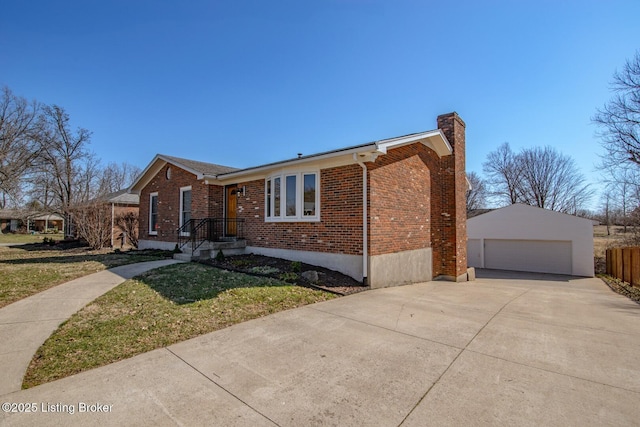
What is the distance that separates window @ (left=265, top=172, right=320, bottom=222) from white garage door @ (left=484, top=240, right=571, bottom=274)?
15.7 meters

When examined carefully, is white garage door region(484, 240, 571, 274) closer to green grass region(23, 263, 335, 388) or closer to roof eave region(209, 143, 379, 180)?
roof eave region(209, 143, 379, 180)

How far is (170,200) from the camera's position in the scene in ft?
47.5

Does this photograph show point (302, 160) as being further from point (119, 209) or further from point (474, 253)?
point (474, 253)

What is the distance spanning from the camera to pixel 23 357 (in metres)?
3.57

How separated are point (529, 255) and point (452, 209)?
11.2 metres

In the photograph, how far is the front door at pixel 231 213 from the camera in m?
12.6

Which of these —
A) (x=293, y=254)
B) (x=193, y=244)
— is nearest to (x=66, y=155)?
(x=193, y=244)

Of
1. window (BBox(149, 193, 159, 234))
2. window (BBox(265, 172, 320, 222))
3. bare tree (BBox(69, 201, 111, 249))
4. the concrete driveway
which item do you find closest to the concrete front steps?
window (BBox(265, 172, 320, 222))

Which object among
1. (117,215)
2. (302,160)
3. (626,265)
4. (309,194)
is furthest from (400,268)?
(117,215)

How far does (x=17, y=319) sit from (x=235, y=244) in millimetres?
6658

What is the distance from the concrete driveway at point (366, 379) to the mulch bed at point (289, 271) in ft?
7.39

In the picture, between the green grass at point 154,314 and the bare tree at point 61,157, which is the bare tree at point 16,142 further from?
the green grass at point 154,314

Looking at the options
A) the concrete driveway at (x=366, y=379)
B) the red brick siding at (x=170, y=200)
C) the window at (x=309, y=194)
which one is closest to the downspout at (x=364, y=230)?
the window at (x=309, y=194)

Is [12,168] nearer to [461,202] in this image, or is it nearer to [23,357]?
[23,357]
